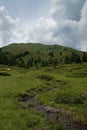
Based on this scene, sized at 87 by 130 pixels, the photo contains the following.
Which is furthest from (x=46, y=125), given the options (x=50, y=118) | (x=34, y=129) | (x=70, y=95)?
(x=70, y=95)

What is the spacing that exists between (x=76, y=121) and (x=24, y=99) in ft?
63.1

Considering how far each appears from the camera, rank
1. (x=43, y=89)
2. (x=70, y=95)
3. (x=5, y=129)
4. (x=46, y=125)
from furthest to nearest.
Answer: (x=43, y=89)
(x=70, y=95)
(x=46, y=125)
(x=5, y=129)

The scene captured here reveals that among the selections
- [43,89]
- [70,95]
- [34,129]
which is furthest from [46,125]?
[43,89]

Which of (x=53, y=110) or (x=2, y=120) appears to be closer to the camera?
(x=2, y=120)

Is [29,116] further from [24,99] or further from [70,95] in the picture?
[24,99]

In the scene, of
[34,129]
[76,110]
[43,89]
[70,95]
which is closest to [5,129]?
[34,129]

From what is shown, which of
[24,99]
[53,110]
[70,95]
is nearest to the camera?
[53,110]

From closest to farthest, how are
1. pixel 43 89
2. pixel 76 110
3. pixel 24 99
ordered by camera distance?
pixel 76 110 → pixel 24 99 → pixel 43 89

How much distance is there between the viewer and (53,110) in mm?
38312

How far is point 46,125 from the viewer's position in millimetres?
29625

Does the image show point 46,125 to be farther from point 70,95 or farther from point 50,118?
point 70,95

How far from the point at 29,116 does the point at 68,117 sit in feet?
16.0

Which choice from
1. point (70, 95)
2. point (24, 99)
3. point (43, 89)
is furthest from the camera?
point (43, 89)

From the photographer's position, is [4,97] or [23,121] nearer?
[23,121]
